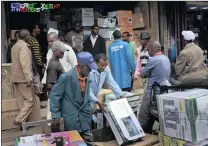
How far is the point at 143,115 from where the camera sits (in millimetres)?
5367

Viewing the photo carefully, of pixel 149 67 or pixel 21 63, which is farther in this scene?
pixel 21 63

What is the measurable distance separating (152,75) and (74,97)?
1.63m

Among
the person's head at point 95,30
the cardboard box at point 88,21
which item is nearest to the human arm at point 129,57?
the person's head at point 95,30

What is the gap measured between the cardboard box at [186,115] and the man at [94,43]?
483 cm

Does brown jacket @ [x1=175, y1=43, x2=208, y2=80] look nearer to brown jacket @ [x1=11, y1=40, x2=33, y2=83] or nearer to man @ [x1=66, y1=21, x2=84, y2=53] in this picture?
brown jacket @ [x1=11, y1=40, x2=33, y2=83]

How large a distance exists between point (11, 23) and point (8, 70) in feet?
8.27

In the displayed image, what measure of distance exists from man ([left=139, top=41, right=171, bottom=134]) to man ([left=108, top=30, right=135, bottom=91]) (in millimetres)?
1848

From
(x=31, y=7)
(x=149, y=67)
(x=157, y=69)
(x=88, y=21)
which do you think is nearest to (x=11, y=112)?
(x=149, y=67)

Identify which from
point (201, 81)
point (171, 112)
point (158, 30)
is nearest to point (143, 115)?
point (201, 81)

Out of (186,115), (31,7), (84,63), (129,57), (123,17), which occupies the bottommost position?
(186,115)

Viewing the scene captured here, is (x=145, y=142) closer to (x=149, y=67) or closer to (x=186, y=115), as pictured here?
(x=186, y=115)

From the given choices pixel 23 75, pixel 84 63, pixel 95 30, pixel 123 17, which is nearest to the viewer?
pixel 84 63

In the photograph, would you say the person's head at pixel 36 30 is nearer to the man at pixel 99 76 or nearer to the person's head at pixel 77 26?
the person's head at pixel 77 26

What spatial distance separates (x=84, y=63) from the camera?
4055mm
